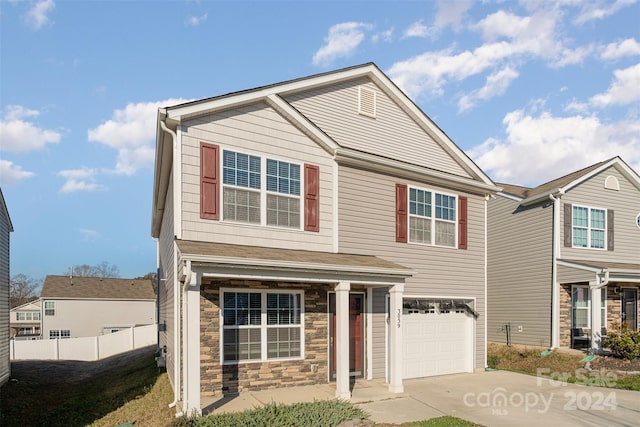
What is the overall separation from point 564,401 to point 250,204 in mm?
7928

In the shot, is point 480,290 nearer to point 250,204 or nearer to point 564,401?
point 564,401

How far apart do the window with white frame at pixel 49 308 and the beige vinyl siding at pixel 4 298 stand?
21.7m

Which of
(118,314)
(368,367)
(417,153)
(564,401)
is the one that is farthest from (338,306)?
(118,314)

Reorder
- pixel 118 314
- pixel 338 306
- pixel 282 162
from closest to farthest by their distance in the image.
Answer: pixel 338 306 < pixel 282 162 < pixel 118 314

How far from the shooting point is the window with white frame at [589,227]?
56.5 feet

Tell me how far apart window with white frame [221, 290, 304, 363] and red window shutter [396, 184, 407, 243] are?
3.49 metres

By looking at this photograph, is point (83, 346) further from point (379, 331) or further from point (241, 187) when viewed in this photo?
point (241, 187)

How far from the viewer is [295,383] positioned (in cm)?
1022

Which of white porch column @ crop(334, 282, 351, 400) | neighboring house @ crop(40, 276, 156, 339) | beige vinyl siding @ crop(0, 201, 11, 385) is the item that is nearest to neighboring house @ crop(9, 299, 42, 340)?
neighboring house @ crop(40, 276, 156, 339)

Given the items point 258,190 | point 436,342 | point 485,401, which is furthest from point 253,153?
point 436,342

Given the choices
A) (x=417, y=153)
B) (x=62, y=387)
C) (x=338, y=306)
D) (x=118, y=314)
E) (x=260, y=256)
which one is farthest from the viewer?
(x=118, y=314)

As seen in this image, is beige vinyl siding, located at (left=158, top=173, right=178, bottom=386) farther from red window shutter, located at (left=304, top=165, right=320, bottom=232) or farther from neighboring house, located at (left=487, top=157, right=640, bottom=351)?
neighboring house, located at (left=487, top=157, right=640, bottom=351)

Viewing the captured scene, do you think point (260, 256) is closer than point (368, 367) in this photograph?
Yes

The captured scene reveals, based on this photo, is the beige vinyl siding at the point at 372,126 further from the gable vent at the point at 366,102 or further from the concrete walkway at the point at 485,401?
the concrete walkway at the point at 485,401
